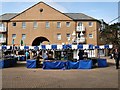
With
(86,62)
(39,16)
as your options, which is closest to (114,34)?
(39,16)

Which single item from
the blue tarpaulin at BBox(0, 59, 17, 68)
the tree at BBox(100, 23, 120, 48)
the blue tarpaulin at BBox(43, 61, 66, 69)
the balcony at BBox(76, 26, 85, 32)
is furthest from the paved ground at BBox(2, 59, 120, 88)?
the balcony at BBox(76, 26, 85, 32)

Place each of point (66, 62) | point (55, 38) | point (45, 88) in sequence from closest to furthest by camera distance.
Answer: point (45, 88)
point (66, 62)
point (55, 38)

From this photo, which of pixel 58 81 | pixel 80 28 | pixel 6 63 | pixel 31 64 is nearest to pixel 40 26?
pixel 80 28

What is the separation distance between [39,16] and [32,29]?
A: 360cm

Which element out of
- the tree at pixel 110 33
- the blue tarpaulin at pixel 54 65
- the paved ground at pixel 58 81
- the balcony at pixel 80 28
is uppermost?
the balcony at pixel 80 28

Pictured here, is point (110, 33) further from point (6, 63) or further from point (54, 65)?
point (54, 65)

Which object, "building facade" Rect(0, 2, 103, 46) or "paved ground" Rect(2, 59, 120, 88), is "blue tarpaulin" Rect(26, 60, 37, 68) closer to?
"paved ground" Rect(2, 59, 120, 88)

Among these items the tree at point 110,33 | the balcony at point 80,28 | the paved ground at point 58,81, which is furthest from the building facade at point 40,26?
the paved ground at point 58,81

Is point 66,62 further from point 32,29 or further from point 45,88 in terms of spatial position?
point 32,29

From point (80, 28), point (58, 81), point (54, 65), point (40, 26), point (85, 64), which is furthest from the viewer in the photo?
point (80, 28)

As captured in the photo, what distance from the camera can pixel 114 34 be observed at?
6481 centimetres

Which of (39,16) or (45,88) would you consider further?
(39,16)

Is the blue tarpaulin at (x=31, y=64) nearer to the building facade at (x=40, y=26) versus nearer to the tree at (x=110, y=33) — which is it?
the building facade at (x=40, y=26)

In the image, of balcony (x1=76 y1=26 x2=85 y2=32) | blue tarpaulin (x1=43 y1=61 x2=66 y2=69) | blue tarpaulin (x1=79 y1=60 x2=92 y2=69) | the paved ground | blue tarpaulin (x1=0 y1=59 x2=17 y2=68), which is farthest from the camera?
balcony (x1=76 y1=26 x2=85 y2=32)
